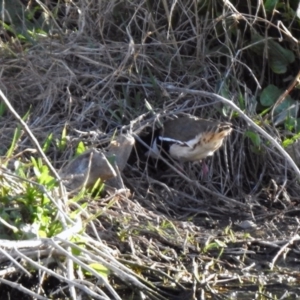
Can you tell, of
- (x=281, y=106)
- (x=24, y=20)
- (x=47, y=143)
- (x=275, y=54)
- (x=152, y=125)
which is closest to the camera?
(x=47, y=143)

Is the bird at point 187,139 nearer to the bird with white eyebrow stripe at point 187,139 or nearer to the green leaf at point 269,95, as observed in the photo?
the bird with white eyebrow stripe at point 187,139

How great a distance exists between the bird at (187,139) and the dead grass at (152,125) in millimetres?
109

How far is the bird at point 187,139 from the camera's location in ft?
20.0

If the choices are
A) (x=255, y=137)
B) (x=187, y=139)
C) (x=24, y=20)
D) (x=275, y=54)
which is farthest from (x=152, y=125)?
(x=24, y=20)

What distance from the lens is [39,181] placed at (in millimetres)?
5000

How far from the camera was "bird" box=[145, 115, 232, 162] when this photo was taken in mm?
6086

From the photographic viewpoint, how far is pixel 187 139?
626 centimetres

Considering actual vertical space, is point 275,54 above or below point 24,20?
above

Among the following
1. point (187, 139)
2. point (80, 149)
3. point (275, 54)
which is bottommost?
point (187, 139)

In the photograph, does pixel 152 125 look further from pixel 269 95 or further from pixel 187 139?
pixel 269 95

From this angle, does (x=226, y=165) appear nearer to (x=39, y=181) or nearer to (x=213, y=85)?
(x=213, y=85)

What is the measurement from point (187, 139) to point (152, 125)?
23 cm

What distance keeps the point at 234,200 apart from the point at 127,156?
2.28 ft

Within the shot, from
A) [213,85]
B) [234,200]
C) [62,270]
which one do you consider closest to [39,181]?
[62,270]
